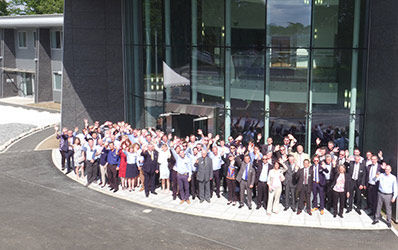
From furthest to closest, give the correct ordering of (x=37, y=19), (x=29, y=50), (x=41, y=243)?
(x=29, y=50)
(x=37, y=19)
(x=41, y=243)

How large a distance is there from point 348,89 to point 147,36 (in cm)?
918

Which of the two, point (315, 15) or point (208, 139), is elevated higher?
point (315, 15)

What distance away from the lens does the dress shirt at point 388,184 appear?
11.8m

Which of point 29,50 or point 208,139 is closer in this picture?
point 208,139

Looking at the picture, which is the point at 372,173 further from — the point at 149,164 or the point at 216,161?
the point at 149,164

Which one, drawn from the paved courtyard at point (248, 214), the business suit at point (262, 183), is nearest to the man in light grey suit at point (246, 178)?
the business suit at point (262, 183)

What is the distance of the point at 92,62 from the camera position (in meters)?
22.9

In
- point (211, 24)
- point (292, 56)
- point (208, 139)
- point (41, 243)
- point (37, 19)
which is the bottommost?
point (41, 243)

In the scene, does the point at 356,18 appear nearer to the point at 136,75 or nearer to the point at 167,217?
the point at 167,217

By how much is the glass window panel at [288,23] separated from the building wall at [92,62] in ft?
31.9

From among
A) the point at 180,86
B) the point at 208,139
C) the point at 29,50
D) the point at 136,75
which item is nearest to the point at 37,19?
the point at 29,50

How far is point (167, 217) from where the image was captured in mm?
12648

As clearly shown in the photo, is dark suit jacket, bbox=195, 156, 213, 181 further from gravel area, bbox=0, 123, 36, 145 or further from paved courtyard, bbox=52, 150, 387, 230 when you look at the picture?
gravel area, bbox=0, 123, 36, 145

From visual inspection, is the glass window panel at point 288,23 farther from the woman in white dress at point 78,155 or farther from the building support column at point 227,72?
the woman in white dress at point 78,155
